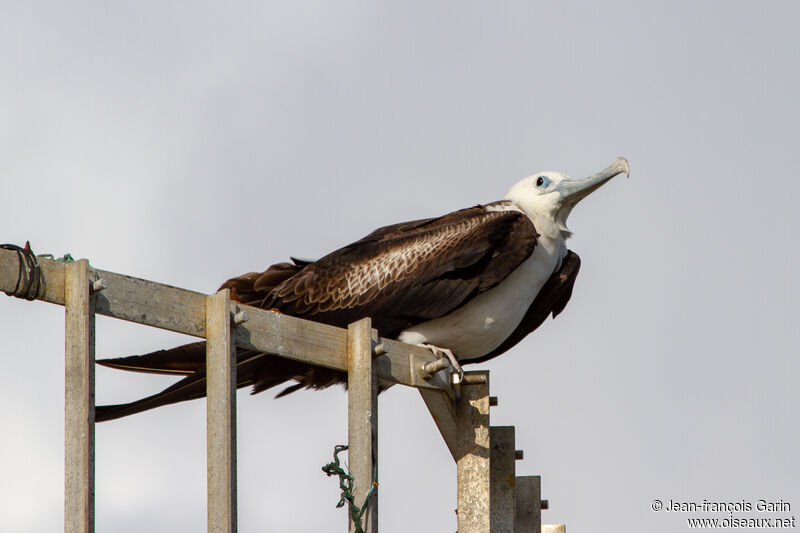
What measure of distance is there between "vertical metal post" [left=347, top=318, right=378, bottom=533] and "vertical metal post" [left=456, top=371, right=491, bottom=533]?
3.68ft

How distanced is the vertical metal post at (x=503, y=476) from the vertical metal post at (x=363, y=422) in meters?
1.59

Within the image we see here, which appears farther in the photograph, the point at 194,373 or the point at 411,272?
the point at 411,272

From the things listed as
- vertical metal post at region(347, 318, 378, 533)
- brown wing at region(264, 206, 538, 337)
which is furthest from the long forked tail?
vertical metal post at region(347, 318, 378, 533)

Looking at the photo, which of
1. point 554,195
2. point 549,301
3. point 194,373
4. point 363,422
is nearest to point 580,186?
point 554,195

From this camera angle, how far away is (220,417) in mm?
6863

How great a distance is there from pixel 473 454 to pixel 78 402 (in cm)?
289

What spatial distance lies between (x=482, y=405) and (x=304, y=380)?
212cm

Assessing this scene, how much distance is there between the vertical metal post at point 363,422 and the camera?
743 cm

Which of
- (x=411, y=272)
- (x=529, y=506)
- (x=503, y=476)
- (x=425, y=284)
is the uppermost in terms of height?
(x=411, y=272)

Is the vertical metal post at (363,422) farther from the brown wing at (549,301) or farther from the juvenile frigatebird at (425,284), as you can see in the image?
the brown wing at (549,301)

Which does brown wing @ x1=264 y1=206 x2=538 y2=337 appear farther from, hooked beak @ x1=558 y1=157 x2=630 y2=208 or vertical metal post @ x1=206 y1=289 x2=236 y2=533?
vertical metal post @ x1=206 y1=289 x2=236 y2=533

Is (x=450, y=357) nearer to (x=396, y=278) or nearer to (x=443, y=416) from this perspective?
(x=443, y=416)

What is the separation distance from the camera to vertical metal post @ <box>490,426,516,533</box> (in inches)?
354

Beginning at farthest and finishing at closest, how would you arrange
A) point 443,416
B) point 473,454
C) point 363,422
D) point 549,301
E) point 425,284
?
point 549,301 → point 425,284 → point 443,416 → point 473,454 → point 363,422
